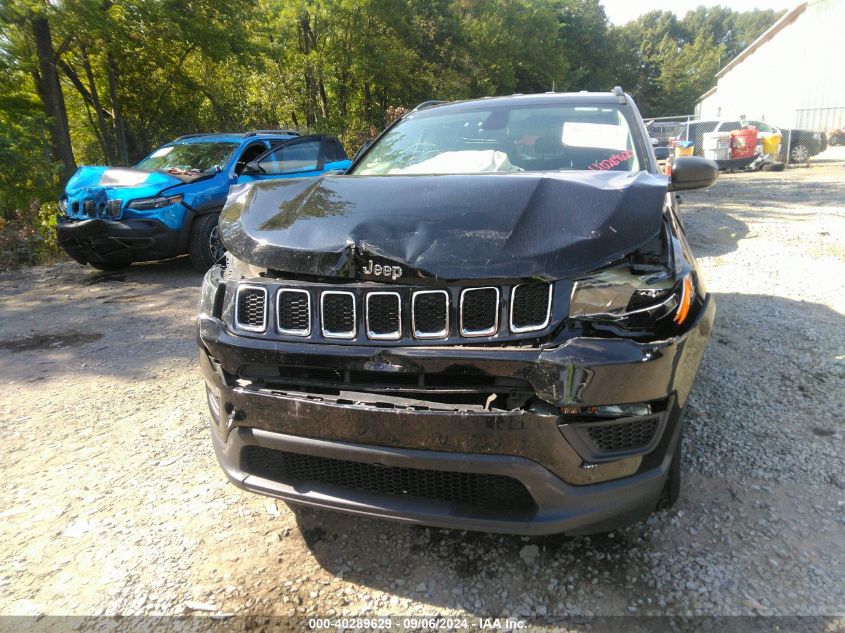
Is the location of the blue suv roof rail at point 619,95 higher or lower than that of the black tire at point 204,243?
higher

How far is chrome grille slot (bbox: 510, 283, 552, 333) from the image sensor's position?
1822 millimetres

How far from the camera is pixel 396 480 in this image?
6.53ft

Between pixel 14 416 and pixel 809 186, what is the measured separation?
50.6ft

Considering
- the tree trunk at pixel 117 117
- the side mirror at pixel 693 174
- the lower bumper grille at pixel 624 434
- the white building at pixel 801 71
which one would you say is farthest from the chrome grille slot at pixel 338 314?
the white building at pixel 801 71

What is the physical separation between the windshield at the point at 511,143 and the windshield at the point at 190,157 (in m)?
4.72

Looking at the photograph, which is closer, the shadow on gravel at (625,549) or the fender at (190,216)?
the shadow on gravel at (625,549)

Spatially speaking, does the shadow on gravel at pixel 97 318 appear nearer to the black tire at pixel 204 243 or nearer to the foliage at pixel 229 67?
the black tire at pixel 204 243

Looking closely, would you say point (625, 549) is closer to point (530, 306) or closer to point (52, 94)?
point (530, 306)

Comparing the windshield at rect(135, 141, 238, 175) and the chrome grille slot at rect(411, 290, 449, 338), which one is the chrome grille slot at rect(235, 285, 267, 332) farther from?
the windshield at rect(135, 141, 238, 175)

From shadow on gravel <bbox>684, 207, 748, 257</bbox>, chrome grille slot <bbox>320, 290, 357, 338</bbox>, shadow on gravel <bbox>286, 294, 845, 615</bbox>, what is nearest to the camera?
chrome grille slot <bbox>320, 290, 357, 338</bbox>

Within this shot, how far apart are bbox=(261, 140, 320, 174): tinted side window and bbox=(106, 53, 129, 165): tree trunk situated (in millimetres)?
7821

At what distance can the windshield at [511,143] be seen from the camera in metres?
3.07

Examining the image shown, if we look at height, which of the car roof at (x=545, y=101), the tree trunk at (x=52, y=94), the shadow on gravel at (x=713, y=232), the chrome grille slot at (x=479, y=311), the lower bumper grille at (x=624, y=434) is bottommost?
the shadow on gravel at (x=713, y=232)

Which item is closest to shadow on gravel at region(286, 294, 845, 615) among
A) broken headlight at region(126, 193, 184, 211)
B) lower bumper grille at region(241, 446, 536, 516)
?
lower bumper grille at region(241, 446, 536, 516)
